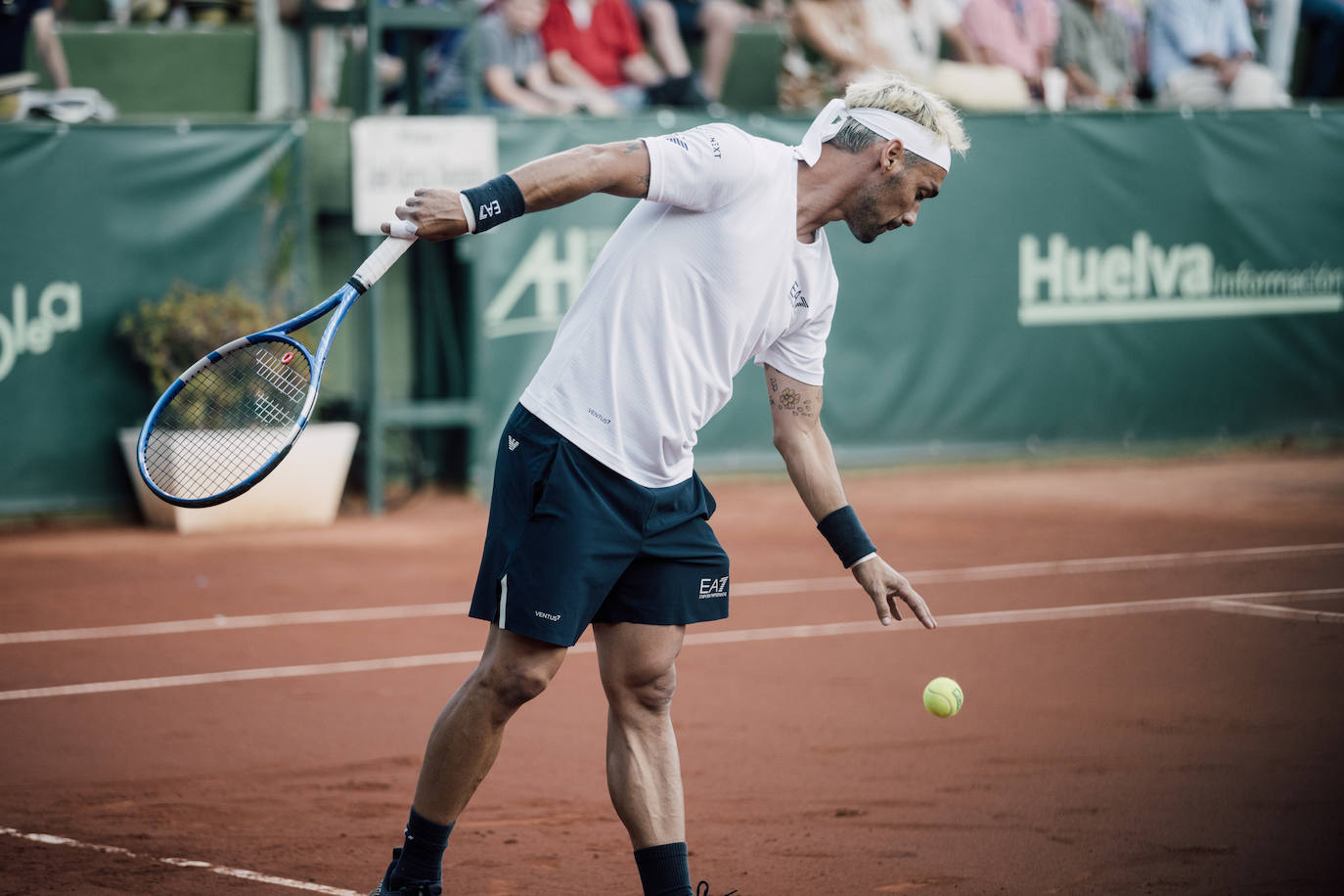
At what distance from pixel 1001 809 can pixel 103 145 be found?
689 cm

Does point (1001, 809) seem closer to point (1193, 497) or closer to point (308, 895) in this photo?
point (308, 895)

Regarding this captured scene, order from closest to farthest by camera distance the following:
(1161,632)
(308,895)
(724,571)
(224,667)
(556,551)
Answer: (556,551)
(724,571)
(308,895)
(224,667)
(1161,632)

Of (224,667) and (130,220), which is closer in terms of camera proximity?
(224,667)

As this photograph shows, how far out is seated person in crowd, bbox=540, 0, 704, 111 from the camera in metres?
11.1

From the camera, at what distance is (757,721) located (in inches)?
211

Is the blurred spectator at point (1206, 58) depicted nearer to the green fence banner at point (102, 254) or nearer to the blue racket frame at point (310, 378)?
the green fence banner at point (102, 254)

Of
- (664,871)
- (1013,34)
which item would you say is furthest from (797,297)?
(1013,34)

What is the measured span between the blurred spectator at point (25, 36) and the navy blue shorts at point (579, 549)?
729cm

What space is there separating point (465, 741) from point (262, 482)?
602 cm

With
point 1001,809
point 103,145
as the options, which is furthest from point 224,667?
point 103,145

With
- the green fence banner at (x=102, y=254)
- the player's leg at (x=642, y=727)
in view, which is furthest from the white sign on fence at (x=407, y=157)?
the player's leg at (x=642, y=727)

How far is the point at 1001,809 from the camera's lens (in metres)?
4.43

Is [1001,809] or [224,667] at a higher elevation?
[1001,809]

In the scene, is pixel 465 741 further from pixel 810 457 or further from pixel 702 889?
pixel 810 457
